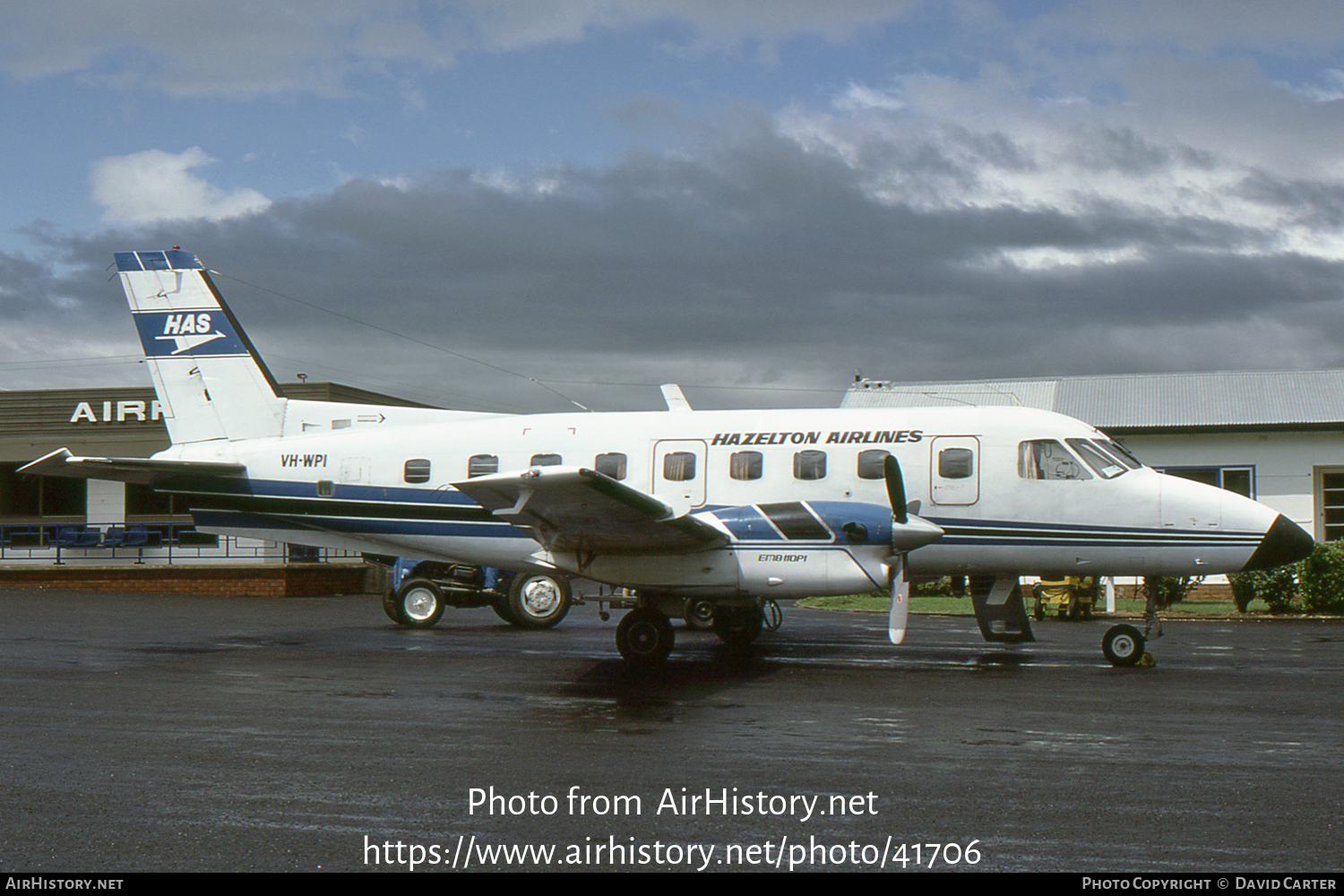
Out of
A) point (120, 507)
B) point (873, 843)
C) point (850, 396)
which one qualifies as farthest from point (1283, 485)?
point (120, 507)

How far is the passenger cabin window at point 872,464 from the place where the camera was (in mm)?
14234

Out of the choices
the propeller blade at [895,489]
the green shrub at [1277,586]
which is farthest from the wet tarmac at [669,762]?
the green shrub at [1277,586]

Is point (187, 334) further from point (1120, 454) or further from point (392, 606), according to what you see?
point (1120, 454)

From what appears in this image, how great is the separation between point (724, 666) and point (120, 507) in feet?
91.4

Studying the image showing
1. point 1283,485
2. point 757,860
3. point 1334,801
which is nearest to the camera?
point 757,860

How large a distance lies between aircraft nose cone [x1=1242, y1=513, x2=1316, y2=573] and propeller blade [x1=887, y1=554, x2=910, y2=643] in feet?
13.8

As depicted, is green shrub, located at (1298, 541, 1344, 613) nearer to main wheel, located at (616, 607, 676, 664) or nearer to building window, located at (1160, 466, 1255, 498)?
building window, located at (1160, 466, 1255, 498)

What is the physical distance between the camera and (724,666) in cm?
1397

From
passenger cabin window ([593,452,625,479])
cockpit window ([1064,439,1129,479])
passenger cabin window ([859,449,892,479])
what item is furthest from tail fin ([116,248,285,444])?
cockpit window ([1064,439,1129,479])

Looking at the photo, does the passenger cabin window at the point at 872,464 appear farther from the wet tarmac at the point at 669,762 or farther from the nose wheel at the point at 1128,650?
the nose wheel at the point at 1128,650

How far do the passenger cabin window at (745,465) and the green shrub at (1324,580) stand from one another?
14.0 meters

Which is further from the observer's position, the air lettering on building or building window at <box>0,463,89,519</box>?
building window at <box>0,463,89,519</box>

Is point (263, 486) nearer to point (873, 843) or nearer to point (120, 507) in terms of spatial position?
point (873, 843)

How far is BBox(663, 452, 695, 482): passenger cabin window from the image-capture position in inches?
583
